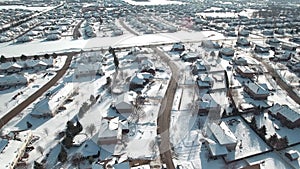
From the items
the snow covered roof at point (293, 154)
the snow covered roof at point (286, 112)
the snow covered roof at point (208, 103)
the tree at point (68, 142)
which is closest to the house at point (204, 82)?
the snow covered roof at point (208, 103)

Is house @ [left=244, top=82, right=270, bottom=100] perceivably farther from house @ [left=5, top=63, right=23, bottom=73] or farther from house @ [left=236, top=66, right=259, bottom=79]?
house @ [left=5, top=63, right=23, bottom=73]

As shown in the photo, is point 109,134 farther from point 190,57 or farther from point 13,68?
point 13,68

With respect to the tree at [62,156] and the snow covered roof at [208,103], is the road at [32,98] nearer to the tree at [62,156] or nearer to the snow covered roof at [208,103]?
the tree at [62,156]

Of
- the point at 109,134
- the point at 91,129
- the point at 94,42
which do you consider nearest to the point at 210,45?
the point at 94,42

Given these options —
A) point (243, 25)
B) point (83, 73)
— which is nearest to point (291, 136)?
point (83, 73)

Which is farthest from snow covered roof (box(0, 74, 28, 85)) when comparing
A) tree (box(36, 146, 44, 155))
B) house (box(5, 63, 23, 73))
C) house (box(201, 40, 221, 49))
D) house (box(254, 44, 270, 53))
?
house (box(254, 44, 270, 53))

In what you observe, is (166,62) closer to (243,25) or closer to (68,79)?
(68,79)
